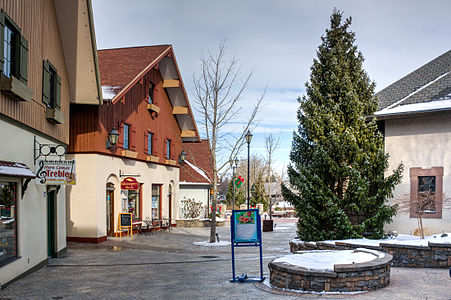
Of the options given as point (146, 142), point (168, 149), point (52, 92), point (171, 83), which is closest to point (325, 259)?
point (52, 92)

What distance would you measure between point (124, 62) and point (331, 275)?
58.1 feet

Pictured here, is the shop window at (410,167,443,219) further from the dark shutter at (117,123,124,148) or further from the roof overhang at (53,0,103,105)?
the dark shutter at (117,123,124,148)

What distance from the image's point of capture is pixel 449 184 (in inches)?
614

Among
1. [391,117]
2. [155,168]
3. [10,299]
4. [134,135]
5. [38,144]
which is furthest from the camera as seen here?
[155,168]

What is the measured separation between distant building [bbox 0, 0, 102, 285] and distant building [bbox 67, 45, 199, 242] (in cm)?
388

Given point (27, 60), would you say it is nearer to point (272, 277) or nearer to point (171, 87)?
point (272, 277)

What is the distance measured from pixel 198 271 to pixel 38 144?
543 centimetres

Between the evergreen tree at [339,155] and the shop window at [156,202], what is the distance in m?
12.2

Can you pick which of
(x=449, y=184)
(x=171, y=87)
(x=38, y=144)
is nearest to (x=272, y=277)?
(x=38, y=144)

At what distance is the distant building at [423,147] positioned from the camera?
15664mm

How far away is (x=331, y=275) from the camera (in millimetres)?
8703

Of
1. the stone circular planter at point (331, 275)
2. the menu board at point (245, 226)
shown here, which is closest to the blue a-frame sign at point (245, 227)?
the menu board at point (245, 226)

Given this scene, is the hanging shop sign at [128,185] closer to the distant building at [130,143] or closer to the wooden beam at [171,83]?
the distant building at [130,143]

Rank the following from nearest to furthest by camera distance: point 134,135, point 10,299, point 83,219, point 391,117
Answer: point 10,299 → point 391,117 → point 83,219 → point 134,135
